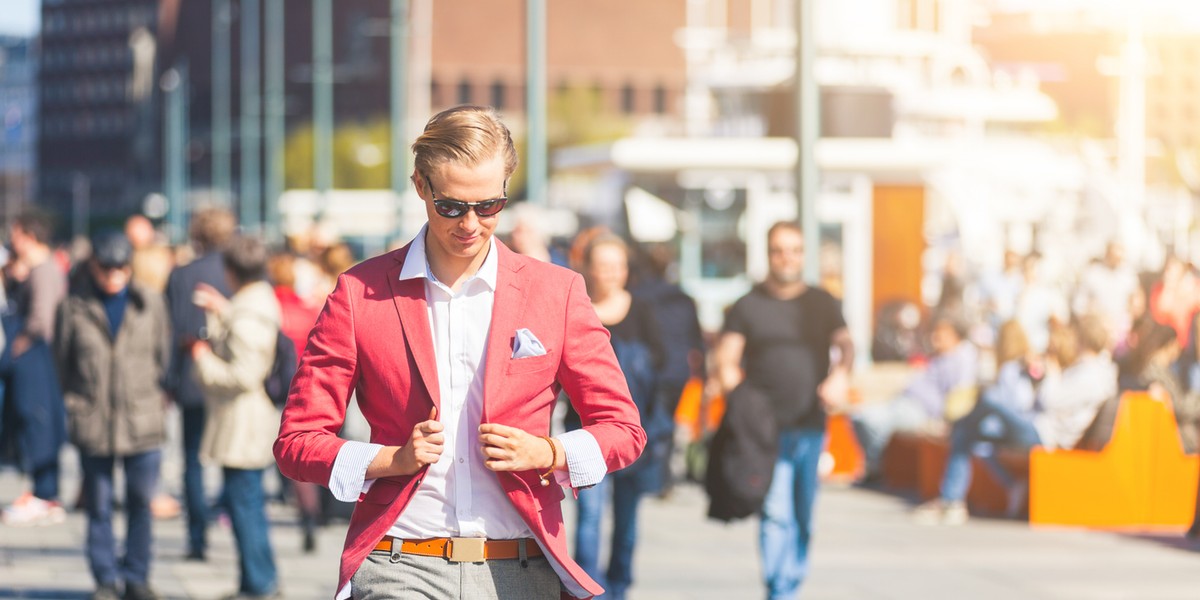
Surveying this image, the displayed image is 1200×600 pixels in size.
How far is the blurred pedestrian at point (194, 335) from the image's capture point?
1079 cm

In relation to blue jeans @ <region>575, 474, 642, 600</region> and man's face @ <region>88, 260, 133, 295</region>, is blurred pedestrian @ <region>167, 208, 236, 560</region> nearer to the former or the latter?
man's face @ <region>88, 260, 133, 295</region>

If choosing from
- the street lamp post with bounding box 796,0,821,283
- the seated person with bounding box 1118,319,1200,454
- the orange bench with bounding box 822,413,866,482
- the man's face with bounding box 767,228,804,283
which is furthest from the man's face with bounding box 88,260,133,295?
the orange bench with bounding box 822,413,866,482

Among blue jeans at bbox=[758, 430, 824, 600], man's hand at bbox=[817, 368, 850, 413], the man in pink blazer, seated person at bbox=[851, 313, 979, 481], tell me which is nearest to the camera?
the man in pink blazer

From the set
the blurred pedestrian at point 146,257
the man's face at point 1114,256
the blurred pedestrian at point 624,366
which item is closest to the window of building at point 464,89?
the man's face at point 1114,256

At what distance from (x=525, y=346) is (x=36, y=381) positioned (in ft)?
33.1

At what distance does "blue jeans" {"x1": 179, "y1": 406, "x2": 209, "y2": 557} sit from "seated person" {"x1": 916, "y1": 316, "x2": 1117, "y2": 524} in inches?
189

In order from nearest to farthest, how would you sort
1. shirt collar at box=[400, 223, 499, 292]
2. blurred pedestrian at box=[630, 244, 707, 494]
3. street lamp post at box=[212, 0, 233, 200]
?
1. shirt collar at box=[400, 223, 499, 292]
2. blurred pedestrian at box=[630, 244, 707, 494]
3. street lamp post at box=[212, 0, 233, 200]

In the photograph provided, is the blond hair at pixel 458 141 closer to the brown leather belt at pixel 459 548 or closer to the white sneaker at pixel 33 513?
the brown leather belt at pixel 459 548

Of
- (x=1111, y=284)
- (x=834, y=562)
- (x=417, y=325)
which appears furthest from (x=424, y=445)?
(x=1111, y=284)

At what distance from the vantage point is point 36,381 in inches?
530

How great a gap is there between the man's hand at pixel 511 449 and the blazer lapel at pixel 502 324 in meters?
0.08

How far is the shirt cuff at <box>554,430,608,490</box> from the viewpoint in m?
4.04

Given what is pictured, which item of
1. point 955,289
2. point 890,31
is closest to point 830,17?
point 890,31

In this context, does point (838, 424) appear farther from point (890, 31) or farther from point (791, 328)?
point (890, 31)
